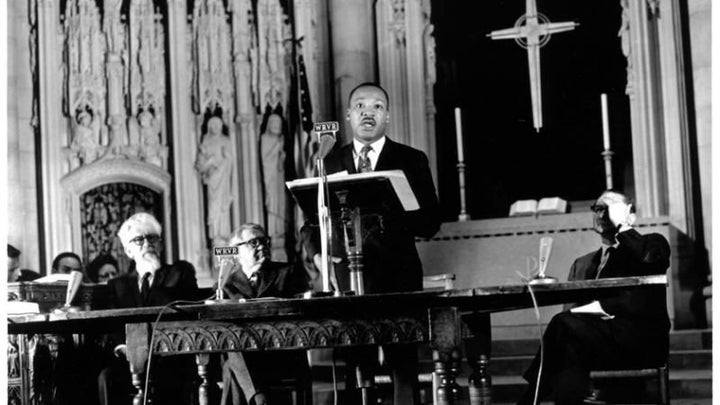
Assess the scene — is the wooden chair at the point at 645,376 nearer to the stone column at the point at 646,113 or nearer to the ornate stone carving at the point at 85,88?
the stone column at the point at 646,113

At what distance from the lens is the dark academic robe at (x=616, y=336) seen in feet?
16.2

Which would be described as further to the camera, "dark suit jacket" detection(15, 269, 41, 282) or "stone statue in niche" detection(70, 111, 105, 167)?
"stone statue in niche" detection(70, 111, 105, 167)

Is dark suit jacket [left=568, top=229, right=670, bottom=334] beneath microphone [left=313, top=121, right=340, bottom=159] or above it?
beneath

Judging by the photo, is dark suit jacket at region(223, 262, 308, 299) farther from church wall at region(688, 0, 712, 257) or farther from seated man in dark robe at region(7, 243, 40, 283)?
church wall at region(688, 0, 712, 257)

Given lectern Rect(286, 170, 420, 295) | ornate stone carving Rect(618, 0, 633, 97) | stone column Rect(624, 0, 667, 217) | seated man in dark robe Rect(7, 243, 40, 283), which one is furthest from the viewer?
ornate stone carving Rect(618, 0, 633, 97)

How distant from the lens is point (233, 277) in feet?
17.6

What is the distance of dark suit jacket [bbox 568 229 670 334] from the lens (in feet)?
16.4

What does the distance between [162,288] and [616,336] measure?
6.68 ft

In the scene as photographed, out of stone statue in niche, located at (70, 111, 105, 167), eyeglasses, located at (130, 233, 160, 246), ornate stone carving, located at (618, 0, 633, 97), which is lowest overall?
eyeglasses, located at (130, 233, 160, 246)

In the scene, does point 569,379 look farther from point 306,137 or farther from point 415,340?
point 306,137

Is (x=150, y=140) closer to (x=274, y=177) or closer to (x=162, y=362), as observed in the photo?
(x=274, y=177)

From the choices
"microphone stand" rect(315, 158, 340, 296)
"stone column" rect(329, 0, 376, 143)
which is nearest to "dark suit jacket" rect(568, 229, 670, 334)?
"microphone stand" rect(315, 158, 340, 296)

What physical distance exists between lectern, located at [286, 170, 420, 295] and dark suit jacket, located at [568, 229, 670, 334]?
1.46 metres

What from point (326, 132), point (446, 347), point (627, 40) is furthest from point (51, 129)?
point (446, 347)
